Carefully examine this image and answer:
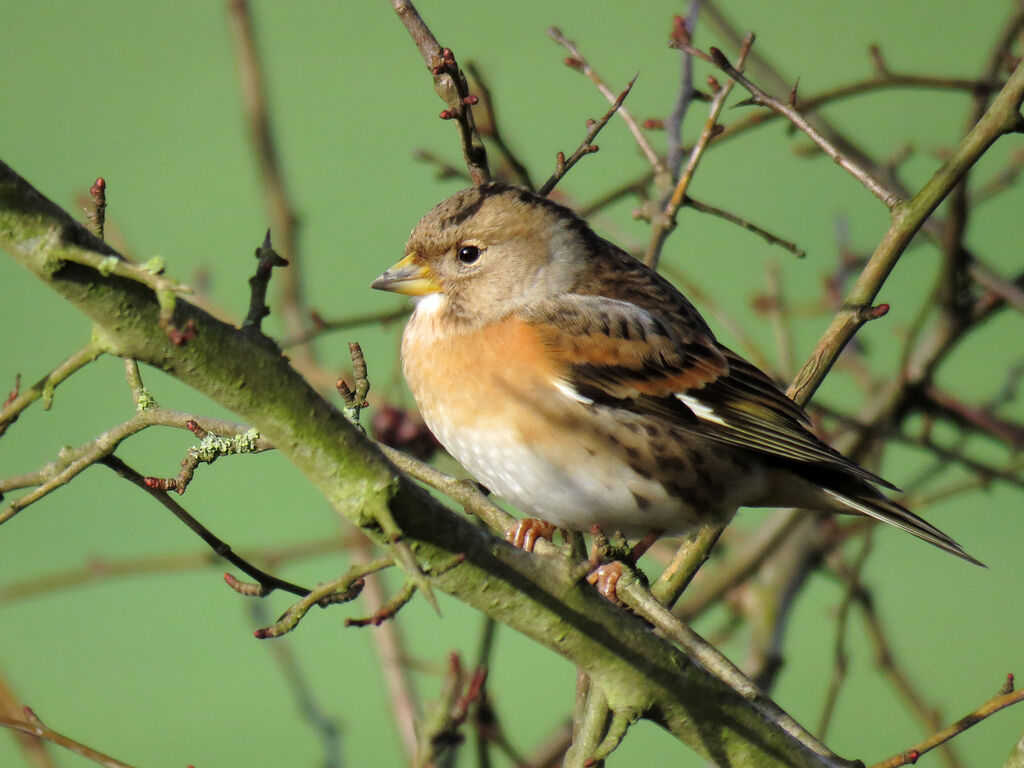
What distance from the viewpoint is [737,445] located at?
2508 mm

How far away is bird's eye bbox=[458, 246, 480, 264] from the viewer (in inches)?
103

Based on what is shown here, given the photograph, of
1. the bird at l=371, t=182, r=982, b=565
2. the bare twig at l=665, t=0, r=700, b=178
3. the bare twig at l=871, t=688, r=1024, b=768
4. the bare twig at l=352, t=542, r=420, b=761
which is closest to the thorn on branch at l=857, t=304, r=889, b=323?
the bird at l=371, t=182, r=982, b=565

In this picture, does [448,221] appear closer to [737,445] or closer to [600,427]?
[600,427]

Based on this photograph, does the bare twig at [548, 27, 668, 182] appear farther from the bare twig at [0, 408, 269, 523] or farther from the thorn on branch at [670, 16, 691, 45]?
the bare twig at [0, 408, 269, 523]

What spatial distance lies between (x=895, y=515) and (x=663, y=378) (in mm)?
536

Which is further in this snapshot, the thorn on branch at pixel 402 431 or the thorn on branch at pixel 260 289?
the thorn on branch at pixel 402 431

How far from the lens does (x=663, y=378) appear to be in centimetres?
254

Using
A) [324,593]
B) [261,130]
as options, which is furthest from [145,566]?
[324,593]

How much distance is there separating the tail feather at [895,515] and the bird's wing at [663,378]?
0.09m

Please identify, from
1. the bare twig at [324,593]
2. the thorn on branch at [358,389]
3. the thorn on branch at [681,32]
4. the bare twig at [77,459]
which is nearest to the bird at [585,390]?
the thorn on branch at [681,32]

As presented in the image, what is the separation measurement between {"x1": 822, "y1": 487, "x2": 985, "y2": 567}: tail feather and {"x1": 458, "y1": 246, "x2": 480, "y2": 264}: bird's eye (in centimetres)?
87

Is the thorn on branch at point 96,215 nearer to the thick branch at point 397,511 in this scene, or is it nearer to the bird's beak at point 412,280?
the thick branch at point 397,511

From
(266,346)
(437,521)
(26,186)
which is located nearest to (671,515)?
(437,521)

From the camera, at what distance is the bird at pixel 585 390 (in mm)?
2342
